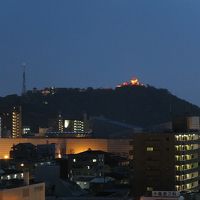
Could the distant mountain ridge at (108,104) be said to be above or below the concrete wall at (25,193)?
above

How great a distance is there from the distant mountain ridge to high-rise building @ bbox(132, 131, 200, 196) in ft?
250

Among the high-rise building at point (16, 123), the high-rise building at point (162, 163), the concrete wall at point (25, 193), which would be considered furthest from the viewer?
the high-rise building at point (16, 123)

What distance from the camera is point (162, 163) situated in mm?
39469

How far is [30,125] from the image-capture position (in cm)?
11281

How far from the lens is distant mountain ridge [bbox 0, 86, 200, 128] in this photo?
121562 mm

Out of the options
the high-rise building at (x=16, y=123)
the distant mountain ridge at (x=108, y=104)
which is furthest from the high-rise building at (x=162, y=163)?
the distant mountain ridge at (x=108, y=104)

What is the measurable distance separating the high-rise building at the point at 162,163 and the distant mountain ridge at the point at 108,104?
76125 mm

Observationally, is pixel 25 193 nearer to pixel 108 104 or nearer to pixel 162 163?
pixel 162 163

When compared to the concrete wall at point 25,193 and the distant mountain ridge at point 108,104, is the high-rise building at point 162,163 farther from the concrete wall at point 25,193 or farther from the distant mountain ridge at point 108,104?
the distant mountain ridge at point 108,104

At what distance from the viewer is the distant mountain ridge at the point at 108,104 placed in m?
122

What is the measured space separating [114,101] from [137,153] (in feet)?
305

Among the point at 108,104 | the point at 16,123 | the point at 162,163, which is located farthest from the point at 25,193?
the point at 108,104

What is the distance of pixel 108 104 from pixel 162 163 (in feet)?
307

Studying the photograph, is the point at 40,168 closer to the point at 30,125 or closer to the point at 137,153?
the point at 137,153
